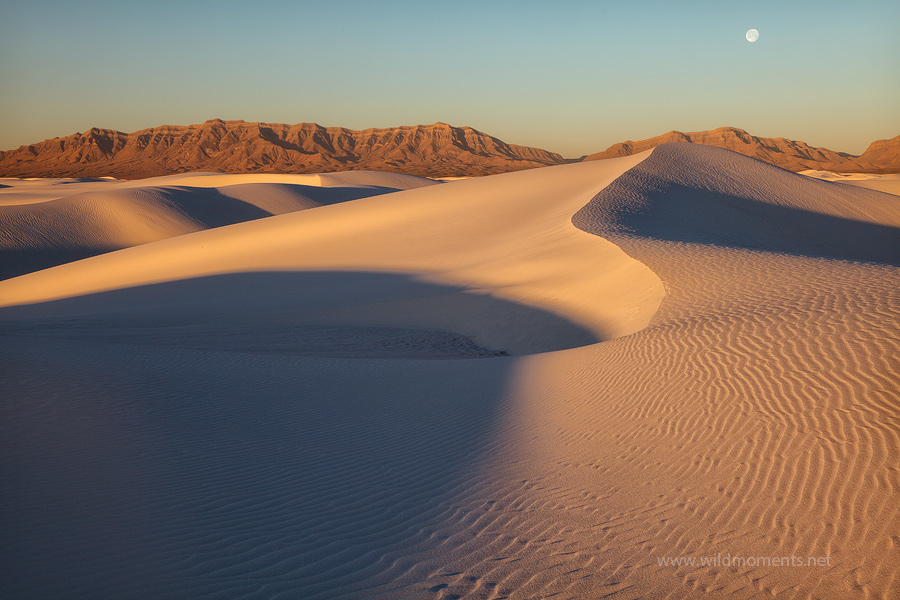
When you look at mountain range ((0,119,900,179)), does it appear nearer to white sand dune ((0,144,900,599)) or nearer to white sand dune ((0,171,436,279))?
white sand dune ((0,171,436,279))

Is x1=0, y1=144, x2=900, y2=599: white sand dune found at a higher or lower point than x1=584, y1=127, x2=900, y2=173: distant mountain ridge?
lower

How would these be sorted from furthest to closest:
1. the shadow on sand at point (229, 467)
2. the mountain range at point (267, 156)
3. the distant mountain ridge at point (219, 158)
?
the distant mountain ridge at point (219, 158) → the mountain range at point (267, 156) → the shadow on sand at point (229, 467)

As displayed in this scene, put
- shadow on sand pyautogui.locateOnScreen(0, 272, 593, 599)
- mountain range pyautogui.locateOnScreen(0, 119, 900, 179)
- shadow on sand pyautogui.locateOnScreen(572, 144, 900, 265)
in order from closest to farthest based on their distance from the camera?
1. shadow on sand pyautogui.locateOnScreen(0, 272, 593, 599)
2. shadow on sand pyautogui.locateOnScreen(572, 144, 900, 265)
3. mountain range pyautogui.locateOnScreen(0, 119, 900, 179)

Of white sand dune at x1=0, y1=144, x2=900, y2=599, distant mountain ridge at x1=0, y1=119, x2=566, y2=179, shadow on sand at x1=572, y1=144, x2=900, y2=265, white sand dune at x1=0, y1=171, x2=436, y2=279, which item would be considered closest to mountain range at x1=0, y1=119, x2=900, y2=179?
distant mountain ridge at x1=0, y1=119, x2=566, y2=179

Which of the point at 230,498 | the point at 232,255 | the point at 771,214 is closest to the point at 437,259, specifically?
the point at 232,255

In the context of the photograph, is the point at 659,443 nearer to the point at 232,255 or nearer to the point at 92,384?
the point at 92,384

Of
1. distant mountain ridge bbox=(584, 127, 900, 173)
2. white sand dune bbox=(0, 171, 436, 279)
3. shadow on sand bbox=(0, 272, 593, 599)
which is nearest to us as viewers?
shadow on sand bbox=(0, 272, 593, 599)

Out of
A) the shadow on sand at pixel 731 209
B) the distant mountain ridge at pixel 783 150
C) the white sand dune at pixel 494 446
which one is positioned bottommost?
the white sand dune at pixel 494 446

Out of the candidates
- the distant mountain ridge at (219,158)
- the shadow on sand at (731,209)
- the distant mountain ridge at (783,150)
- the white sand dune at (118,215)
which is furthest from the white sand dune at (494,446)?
the distant mountain ridge at (783,150)

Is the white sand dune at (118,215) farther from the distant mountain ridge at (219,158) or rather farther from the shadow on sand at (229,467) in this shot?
the distant mountain ridge at (219,158)

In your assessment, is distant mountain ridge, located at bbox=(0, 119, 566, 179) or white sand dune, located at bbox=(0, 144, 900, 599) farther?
distant mountain ridge, located at bbox=(0, 119, 566, 179)

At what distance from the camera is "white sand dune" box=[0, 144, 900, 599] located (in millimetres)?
3895

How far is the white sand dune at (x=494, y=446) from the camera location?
3.89 m

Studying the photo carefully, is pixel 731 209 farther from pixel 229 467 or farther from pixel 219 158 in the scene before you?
pixel 219 158
